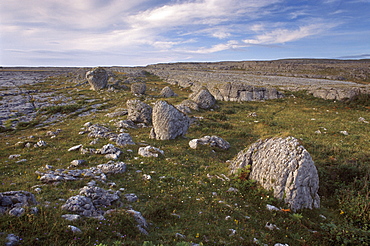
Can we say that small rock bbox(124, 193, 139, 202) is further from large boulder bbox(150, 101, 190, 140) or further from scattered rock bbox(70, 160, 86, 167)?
large boulder bbox(150, 101, 190, 140)

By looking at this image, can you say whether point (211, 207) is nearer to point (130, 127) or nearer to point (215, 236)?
point (215, 236)

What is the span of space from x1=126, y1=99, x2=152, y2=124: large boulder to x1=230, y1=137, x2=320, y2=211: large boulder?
18037 millimetres

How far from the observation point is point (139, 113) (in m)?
27.8

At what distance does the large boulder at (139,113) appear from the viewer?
90.6 ft

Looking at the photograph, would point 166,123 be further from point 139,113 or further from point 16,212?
point 16,212

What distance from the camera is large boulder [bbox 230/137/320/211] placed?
33.1ft

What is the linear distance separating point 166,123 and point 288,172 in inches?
503

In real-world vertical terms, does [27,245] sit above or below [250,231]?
above

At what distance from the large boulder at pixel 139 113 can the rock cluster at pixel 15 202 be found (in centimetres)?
2021

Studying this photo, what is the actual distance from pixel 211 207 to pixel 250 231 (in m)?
1.98

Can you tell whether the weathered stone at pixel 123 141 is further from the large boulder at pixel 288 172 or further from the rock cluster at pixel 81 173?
the large boulder at pixel 288 172

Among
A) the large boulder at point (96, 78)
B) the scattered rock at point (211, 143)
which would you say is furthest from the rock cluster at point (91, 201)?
the large boulder at point (96, 78)

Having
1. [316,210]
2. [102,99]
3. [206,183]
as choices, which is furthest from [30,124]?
A: [316,210]

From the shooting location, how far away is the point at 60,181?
33.7 ft
